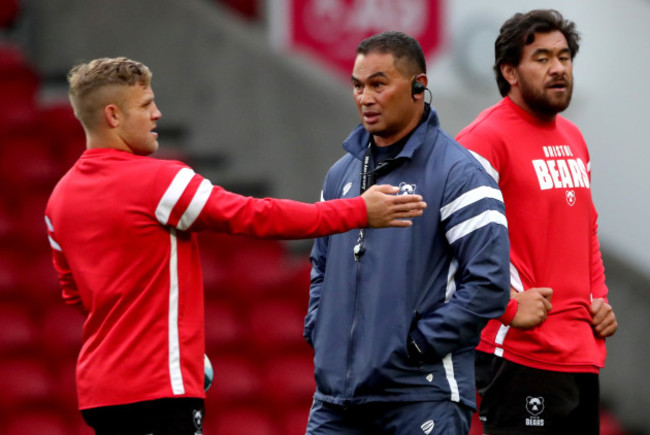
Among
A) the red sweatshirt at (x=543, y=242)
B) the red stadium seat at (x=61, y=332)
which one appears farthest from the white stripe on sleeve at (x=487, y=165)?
the red stadium seat at (x=61, y=332)

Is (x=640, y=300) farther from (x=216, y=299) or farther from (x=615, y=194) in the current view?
(x=216, y=299)

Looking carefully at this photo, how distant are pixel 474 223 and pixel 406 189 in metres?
0.21

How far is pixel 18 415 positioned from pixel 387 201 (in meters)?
3.29

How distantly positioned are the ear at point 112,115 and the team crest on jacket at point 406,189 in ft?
2.59

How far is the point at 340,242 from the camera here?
11.4 feet

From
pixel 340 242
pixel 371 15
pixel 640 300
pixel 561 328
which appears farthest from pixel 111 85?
pixel 640 300

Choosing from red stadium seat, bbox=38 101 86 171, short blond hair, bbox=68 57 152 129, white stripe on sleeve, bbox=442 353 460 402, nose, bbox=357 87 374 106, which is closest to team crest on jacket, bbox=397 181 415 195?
nose, bbox=357 87 374 106

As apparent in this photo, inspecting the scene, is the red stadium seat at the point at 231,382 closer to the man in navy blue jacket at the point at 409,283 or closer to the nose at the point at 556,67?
the man in navy blue jacket at the point at 409,283

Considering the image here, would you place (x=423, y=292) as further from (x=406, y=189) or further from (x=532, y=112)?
(x=532, y=112)

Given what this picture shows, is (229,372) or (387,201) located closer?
(387,201)

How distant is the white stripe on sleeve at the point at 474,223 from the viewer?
3268mm

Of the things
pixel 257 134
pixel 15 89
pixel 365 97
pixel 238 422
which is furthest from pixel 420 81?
pixel 15 89

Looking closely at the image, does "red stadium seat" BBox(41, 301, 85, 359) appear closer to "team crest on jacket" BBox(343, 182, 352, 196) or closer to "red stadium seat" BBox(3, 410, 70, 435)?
"red stadium seat" BBox(3, 410, 70, 435)

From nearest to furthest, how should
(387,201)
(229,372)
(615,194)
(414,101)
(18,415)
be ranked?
(387,201) → (414,101) → (18,415) → (229,372) → (615,194)
